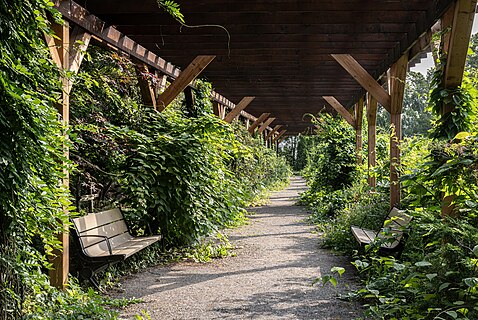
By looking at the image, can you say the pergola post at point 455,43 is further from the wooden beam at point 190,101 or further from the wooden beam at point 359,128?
the wooden beam at point 359,128

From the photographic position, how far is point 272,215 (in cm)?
1328

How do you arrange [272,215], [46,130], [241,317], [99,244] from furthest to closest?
[272,215] → [99,244] → [241,317] → [46,130]

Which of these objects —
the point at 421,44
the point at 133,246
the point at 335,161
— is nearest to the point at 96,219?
the point at 133,246

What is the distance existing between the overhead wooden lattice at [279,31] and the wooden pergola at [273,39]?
0.04 ft

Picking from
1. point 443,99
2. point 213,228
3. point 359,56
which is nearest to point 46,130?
point 443,99

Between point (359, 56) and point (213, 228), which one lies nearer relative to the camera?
point (213, 228)

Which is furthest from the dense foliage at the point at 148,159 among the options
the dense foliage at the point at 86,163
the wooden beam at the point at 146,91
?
the wooden beam at the point at 146,91

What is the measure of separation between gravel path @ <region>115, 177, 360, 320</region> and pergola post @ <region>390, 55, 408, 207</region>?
4.17 feet

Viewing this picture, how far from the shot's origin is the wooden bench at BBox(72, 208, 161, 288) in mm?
5121

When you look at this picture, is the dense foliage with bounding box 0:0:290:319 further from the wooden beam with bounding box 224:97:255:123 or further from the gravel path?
the wooden beam with bounding box 224:97:255:123

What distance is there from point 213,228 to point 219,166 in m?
0.92

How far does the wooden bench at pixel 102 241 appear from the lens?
5121 mm

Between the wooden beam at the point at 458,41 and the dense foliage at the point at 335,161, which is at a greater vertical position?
the wooden beam at the point at 458,41

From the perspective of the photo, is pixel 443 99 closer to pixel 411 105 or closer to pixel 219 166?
pixel 219 166
